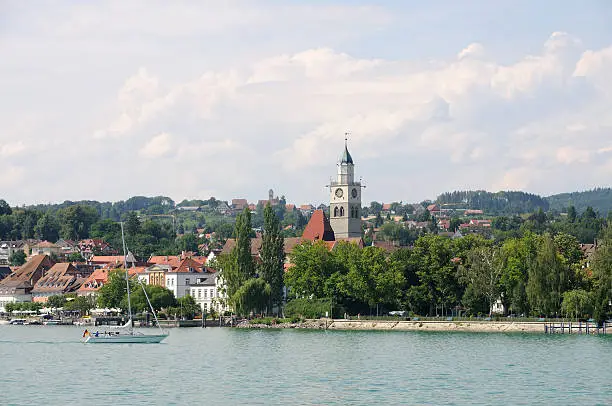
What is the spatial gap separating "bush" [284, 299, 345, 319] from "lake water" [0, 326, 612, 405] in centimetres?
1569

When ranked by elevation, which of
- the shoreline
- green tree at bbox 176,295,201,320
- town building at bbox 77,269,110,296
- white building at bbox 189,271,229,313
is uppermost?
town building at bbox 77,269,110,296

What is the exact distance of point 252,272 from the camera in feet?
333

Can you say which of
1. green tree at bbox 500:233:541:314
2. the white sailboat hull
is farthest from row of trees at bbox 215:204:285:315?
green tree at bbox 500:233:541:314

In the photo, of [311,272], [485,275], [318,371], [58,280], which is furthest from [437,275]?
[58,280]

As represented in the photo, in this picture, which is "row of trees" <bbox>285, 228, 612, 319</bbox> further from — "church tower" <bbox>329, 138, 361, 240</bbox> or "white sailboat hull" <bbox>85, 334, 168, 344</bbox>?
"church tower" <bbox>329, 138, 361, 240</bbox>

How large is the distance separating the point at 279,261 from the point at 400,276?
12593 mm

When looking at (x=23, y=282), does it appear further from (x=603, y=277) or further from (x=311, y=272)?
(x=603, y=277)

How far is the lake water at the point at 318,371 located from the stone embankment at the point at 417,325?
10.9 feet

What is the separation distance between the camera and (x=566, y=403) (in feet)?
142

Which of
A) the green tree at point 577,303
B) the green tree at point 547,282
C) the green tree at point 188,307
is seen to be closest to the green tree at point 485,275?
the green tree at point 547,282

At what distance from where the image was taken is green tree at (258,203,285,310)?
331ft

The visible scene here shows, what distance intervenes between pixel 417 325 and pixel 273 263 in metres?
16.4

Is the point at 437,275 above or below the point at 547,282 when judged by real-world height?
above

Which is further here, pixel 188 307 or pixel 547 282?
pixel 188 307
